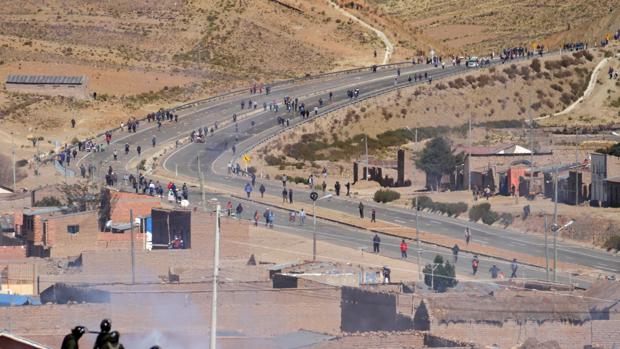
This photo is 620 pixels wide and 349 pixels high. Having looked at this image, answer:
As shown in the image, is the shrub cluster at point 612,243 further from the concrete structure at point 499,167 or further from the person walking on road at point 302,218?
the concrete structure at point 499,167

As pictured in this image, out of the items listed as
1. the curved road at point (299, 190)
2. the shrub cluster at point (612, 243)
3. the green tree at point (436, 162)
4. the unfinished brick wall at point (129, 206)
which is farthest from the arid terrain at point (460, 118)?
the unfinished brick wall at point (129, 206)

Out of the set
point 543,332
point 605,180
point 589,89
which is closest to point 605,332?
point 543,332

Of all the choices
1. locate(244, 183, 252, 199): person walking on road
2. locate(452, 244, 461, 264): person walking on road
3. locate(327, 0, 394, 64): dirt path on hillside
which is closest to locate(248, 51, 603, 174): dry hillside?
locate(327, 0, 394, 64): dirt path on hillside

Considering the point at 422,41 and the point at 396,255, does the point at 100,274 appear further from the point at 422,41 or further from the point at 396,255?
the point at 422,41

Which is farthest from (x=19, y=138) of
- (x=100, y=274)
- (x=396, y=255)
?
(x=100, y=274)

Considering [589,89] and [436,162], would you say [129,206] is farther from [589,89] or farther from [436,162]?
[589,89]
